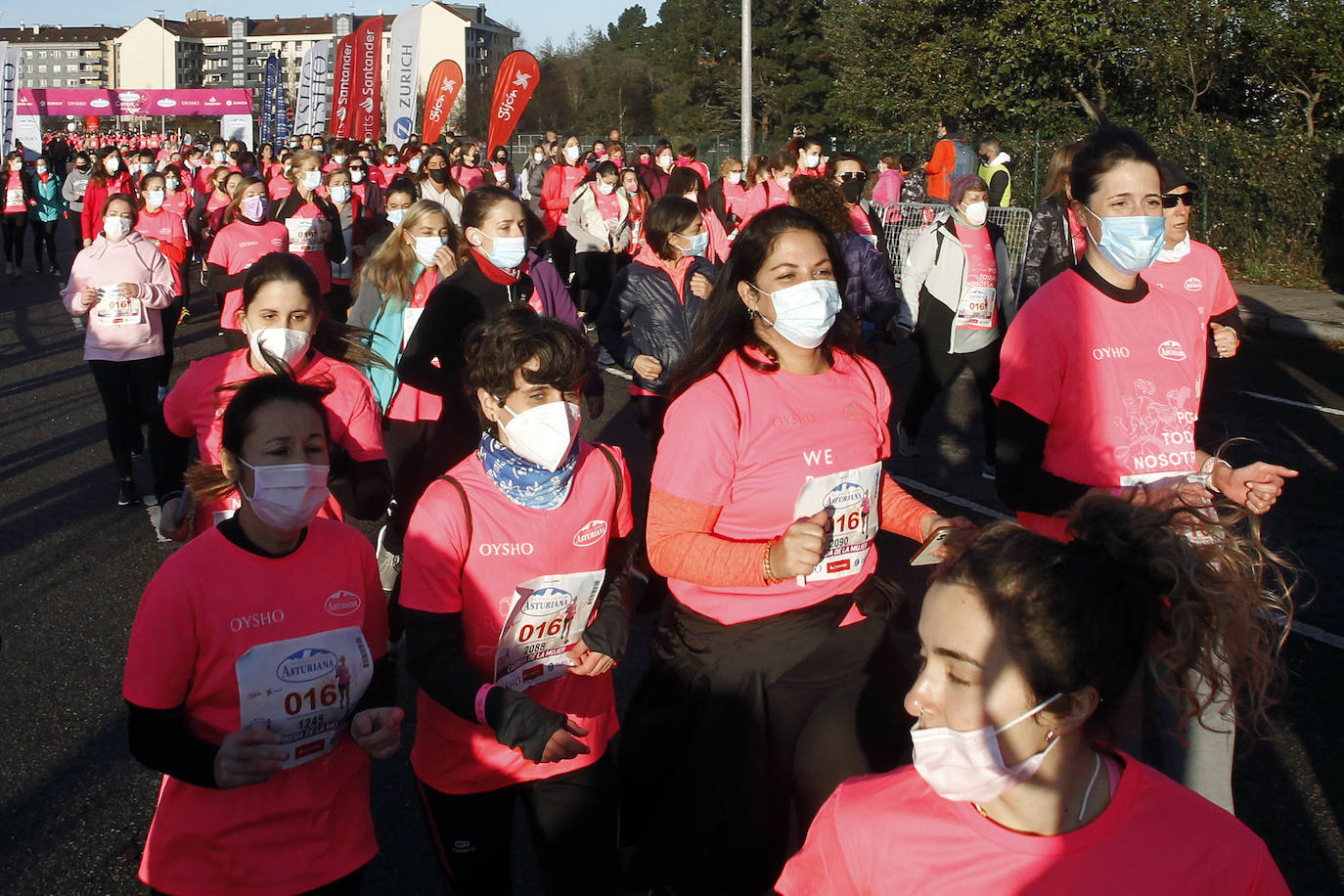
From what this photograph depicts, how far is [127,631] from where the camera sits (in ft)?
19.6

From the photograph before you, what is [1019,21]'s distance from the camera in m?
26.6

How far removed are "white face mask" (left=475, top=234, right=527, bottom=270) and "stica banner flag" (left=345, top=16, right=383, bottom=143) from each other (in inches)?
1148

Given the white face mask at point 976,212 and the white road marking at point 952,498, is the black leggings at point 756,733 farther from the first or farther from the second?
the white face mask at point 976,212

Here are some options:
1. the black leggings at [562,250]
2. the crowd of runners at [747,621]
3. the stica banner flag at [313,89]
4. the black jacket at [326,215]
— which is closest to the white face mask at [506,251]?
the crowd of runners at [747,621]

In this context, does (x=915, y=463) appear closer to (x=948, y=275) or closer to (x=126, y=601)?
(x=948, y=275)

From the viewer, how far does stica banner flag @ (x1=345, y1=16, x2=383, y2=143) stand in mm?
33094

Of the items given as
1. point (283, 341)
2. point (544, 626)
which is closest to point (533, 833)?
point (544, 626)

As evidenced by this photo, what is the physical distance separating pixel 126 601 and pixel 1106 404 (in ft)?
16.4

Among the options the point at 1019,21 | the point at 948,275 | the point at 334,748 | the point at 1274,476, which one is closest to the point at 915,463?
the point at 948,275

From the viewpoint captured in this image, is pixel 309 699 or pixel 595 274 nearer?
pixel 309 699

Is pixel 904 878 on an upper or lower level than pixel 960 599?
lower

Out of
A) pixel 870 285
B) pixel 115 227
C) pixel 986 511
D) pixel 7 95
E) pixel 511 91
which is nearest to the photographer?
pixel 986 511

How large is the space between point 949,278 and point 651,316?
8.74 ft

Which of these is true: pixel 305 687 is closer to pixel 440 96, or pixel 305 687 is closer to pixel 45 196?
pixel 45 196
